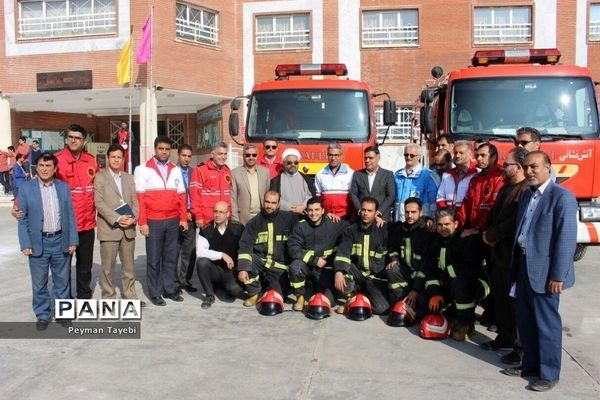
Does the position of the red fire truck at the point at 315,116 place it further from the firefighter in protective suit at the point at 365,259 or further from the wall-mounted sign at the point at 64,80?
the wall-mounted sign at the point at 64,80

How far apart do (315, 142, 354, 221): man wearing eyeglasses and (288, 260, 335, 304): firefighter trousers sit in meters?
0.75

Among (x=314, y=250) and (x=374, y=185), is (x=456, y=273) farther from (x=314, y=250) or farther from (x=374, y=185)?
(x=314, y=250)

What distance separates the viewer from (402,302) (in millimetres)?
5832

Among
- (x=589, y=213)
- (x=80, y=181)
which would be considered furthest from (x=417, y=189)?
(x=80, y=181)

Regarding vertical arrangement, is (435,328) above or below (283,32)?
below

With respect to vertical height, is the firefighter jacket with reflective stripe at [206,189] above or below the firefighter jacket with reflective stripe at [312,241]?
above

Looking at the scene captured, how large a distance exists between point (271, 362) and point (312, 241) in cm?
210

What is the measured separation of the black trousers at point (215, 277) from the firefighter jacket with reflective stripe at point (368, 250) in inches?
49.8

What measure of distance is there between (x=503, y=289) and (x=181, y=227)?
142 inches

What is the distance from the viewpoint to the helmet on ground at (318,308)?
599cm

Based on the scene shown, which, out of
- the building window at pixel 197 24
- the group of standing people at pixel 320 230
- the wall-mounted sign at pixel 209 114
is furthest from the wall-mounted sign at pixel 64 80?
the group of standing people at pixel 320 230

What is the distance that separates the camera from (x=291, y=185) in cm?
710

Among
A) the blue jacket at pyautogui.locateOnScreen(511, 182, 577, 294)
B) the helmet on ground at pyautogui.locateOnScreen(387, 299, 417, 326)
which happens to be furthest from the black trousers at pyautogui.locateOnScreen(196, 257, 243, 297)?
the blue jacket at pyautogui.locateOnScreen(511, 182, 577, 294)

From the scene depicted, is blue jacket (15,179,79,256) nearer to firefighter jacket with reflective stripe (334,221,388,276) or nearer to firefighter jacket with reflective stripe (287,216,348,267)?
firefighter jacket with reflective stripe (287,216,348,267)
